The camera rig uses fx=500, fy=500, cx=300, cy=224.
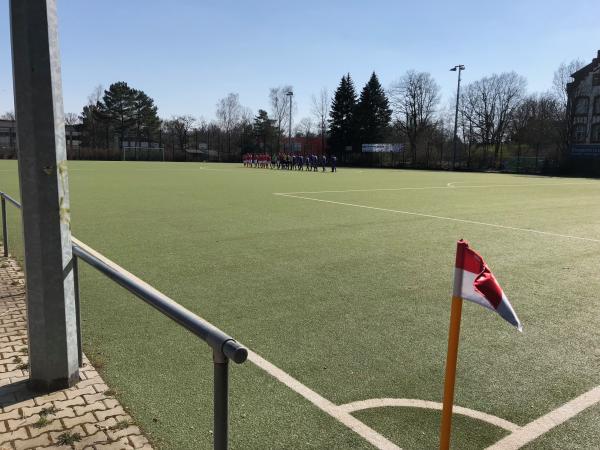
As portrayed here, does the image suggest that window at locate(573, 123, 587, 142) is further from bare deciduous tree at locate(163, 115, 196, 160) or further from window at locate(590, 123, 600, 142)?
bare deciduous tree at locate(163, 115, 196, 160)

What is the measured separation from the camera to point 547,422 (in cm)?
331

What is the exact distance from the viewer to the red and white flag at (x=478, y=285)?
231cm

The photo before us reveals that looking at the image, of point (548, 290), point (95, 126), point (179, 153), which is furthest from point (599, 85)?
point (95, 126)

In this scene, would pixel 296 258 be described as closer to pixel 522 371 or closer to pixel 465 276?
Answer: pixel 522 371

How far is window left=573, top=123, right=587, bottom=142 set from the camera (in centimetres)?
5606

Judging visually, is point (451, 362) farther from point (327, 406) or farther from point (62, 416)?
point (62, 416)

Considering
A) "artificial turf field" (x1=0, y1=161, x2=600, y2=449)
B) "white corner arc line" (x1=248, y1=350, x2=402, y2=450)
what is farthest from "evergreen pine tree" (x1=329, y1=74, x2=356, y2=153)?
"white corner arc line" (x1=248, y1=350, x2=402, y2=450)

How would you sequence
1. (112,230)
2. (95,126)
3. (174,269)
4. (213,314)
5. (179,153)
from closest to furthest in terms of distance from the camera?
(213,314)
(174,269)
(112,230)
(179,153)
(95,126)

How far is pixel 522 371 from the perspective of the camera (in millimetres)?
4102

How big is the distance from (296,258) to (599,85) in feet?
197

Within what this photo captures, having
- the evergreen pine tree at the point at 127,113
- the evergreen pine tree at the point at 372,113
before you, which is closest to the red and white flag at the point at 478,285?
the evergreen pine tree at the point at 372,113

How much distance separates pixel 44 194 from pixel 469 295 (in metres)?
2.69

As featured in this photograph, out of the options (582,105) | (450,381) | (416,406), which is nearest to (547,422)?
(416,406)

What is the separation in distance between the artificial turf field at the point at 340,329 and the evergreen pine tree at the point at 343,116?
63.4m
